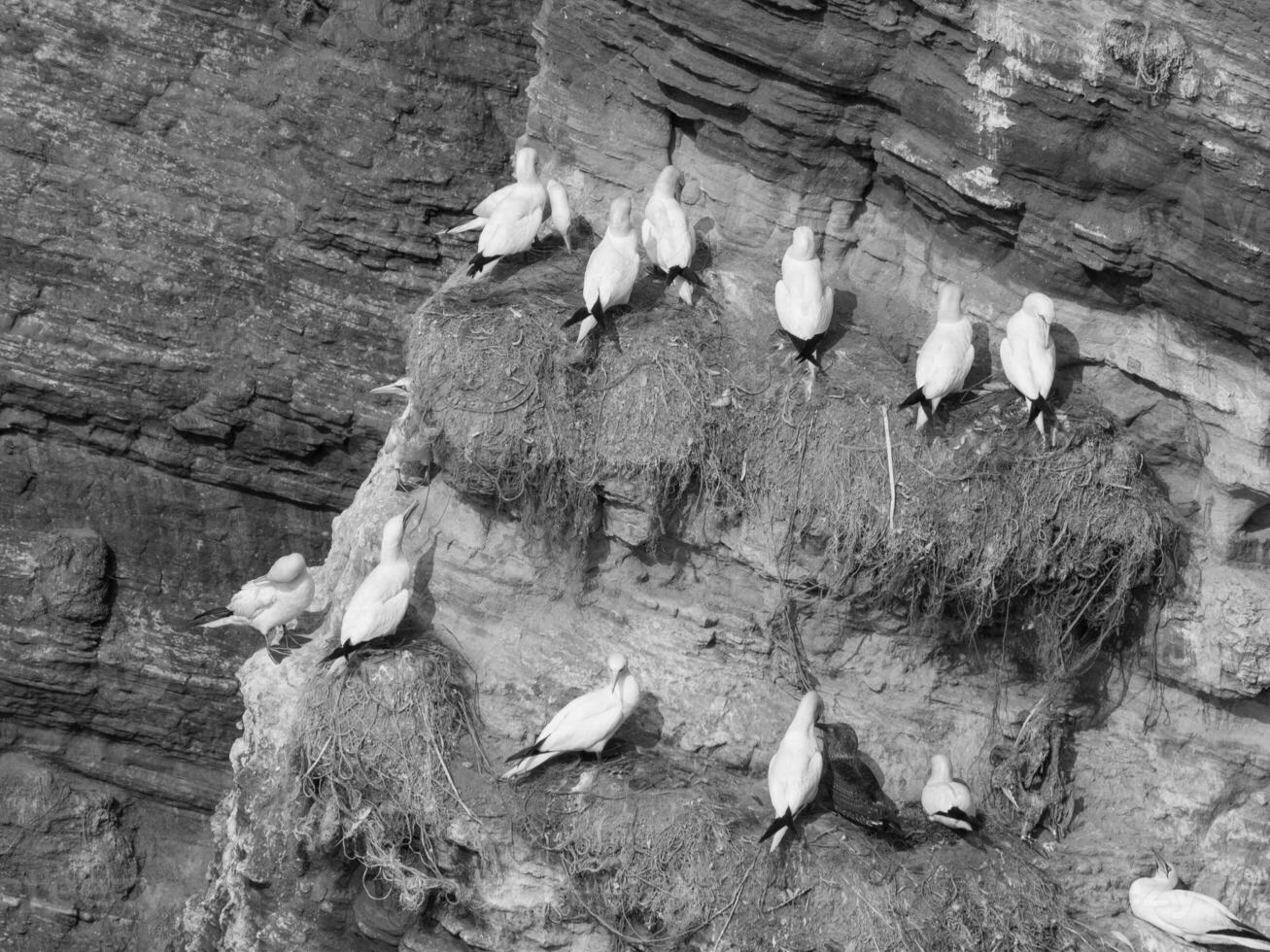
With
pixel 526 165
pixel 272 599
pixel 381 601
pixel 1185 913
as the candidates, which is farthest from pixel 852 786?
pixel 526 165

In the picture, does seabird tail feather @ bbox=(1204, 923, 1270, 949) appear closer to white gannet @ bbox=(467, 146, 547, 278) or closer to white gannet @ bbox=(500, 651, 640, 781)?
white gannet @ bbox=(500, 651, 640, 781)

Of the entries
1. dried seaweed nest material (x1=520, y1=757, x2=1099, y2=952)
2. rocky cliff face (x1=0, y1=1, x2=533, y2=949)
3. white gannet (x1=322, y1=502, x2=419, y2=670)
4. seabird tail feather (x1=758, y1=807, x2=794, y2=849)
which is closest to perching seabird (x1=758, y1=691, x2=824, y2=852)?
seabird tail feather (x1=758, y1=807, x2=794, y2=849)

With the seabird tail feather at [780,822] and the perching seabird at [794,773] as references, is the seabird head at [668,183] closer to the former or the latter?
the perching seabird at [794,773]

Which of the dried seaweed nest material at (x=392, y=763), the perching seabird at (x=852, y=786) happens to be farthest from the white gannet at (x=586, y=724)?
the perching seabird at (x=852, y=786)

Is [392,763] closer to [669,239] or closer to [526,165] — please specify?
[669,239]

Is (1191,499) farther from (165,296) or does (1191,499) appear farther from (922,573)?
(165,296)

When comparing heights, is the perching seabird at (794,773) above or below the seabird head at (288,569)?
above

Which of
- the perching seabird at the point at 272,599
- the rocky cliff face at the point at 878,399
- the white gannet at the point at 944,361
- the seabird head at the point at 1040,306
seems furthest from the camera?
the perching seabird at the point at 272,599

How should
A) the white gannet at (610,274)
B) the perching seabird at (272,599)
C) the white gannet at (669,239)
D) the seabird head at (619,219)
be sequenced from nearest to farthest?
the white gannet at (610,274) → the seabird head at (619,219) → the white gannet at (669,239) → the perching seabird at (272,599)
